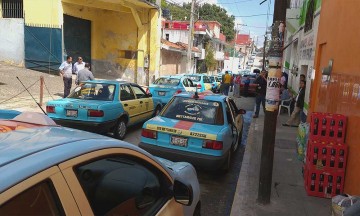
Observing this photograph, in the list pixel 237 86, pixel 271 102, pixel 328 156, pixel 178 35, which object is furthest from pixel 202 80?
pixel 178 35

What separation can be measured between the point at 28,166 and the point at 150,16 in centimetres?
2422

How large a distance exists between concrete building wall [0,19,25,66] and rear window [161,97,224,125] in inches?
614

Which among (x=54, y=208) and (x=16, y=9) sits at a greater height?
(x=16, y=9)

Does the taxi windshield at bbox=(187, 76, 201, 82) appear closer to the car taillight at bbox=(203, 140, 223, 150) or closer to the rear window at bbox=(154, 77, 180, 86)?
the rear window at bbox=(154, 77, 180, 86)

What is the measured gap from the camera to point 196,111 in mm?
6621

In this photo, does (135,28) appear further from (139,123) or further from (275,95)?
(275,95)

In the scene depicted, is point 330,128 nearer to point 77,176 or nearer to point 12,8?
point 77,176

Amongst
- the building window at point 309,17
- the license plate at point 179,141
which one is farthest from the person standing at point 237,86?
the license plate at point 179,141

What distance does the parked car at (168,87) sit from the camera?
526 inches

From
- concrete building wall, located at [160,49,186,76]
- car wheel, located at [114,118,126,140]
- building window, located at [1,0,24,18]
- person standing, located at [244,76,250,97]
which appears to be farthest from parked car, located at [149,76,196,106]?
concrete building wall, located at [160,49,186,76]

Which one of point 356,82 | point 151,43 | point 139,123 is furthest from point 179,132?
point 151,43

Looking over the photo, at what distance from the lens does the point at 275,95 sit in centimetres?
500

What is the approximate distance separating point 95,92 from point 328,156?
556cm

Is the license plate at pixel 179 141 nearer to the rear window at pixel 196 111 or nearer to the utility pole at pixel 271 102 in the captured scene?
the rear window at pixel 196 111
